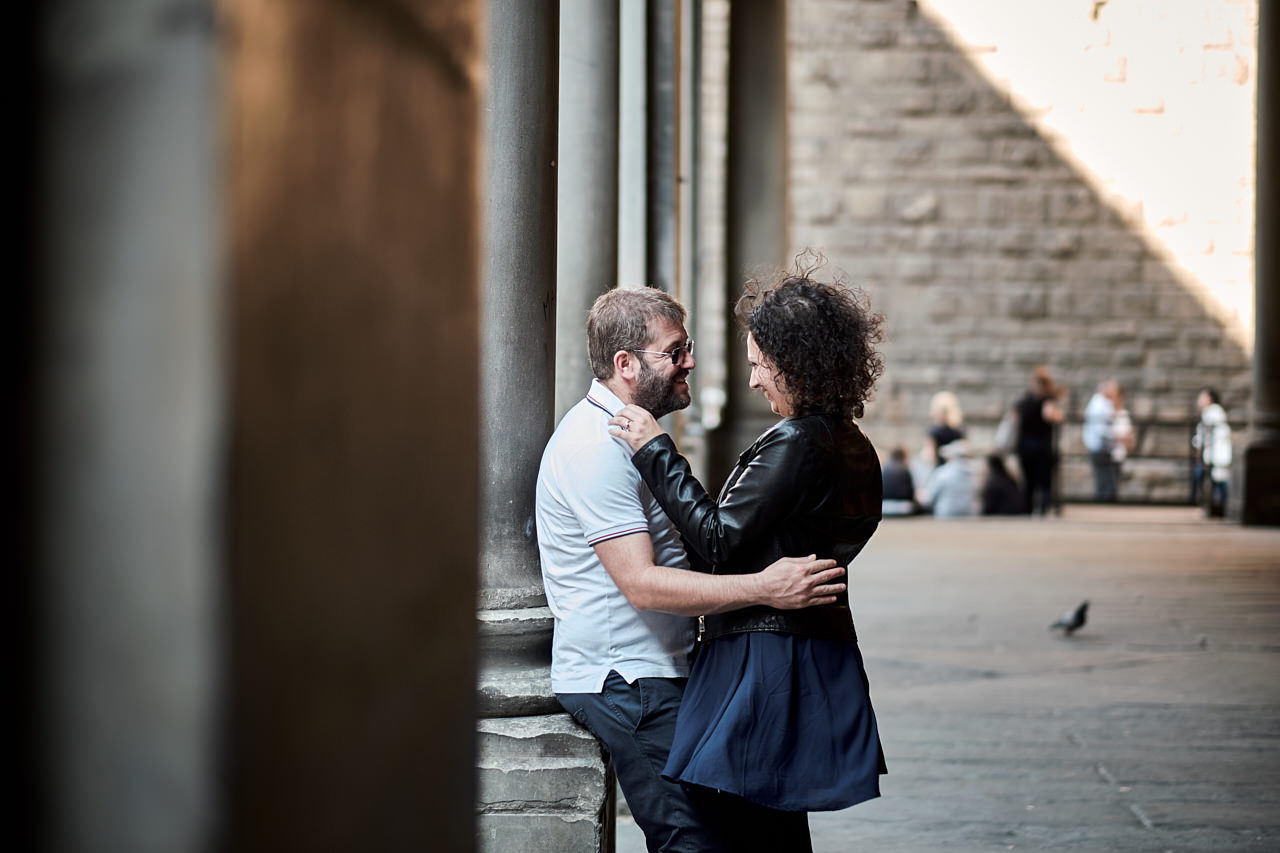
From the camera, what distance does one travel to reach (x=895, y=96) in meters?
15.1

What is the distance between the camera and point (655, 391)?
7.57 ft

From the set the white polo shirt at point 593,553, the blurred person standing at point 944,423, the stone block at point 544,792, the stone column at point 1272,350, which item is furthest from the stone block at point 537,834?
the blurred person standing at point 944,423

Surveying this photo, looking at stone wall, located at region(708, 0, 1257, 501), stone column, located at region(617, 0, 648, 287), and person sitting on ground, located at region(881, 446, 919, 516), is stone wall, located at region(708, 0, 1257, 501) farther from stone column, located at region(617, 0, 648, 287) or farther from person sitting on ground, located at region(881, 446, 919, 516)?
stone column, located at region(617, 0, 648, 287)

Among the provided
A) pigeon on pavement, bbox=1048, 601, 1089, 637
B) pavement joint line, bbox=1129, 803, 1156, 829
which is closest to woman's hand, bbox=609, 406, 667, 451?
pavement joint line, bbox=1129, 803, 1156, 829

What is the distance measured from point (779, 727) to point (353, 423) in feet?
5.20

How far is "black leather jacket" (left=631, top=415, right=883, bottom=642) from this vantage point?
209cm

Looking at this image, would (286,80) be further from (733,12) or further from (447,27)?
(733,12)

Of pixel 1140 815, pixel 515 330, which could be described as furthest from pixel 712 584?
pixel 1140 815

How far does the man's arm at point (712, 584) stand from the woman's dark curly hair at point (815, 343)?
258mm

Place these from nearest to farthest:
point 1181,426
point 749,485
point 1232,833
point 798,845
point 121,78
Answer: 1. point 121,78
2. point 749,485
3. point 798,845
4. point 1232,833
5. point 1181,426

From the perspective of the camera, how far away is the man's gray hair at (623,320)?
7.52 ft

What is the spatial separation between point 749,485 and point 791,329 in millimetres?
270

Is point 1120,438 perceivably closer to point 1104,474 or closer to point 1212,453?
point 1104,474

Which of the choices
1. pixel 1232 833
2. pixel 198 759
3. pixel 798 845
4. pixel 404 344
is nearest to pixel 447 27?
pixel 404 344
